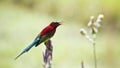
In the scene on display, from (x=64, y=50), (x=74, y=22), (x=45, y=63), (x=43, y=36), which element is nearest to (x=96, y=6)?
(x=74, y=22)

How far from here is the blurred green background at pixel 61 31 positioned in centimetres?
178

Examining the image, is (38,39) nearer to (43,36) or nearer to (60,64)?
(43,36)

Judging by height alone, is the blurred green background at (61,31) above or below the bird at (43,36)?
above

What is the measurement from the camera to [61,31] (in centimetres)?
195

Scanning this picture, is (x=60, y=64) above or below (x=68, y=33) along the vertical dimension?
below

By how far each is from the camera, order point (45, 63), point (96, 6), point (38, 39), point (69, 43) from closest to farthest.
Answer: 1. point (45, 63)
2. point (38, 39)
3. point (69, 43)
4. point (96, 6)

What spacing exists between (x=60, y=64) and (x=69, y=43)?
0.46ft

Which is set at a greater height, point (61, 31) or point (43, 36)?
point (61, 31)

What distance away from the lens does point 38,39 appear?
2.71 feet

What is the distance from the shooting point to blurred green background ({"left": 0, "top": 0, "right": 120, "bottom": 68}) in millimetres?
1776

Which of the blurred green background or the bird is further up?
the blurred green background

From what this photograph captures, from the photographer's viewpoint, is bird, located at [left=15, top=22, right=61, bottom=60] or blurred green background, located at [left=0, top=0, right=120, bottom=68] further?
blurred green background, located at [left=0, top=0, right=120, bottom=68]

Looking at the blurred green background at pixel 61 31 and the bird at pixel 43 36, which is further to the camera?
the blurred green background at pixel 61 31

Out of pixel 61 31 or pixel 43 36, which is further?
pixel 61 31
